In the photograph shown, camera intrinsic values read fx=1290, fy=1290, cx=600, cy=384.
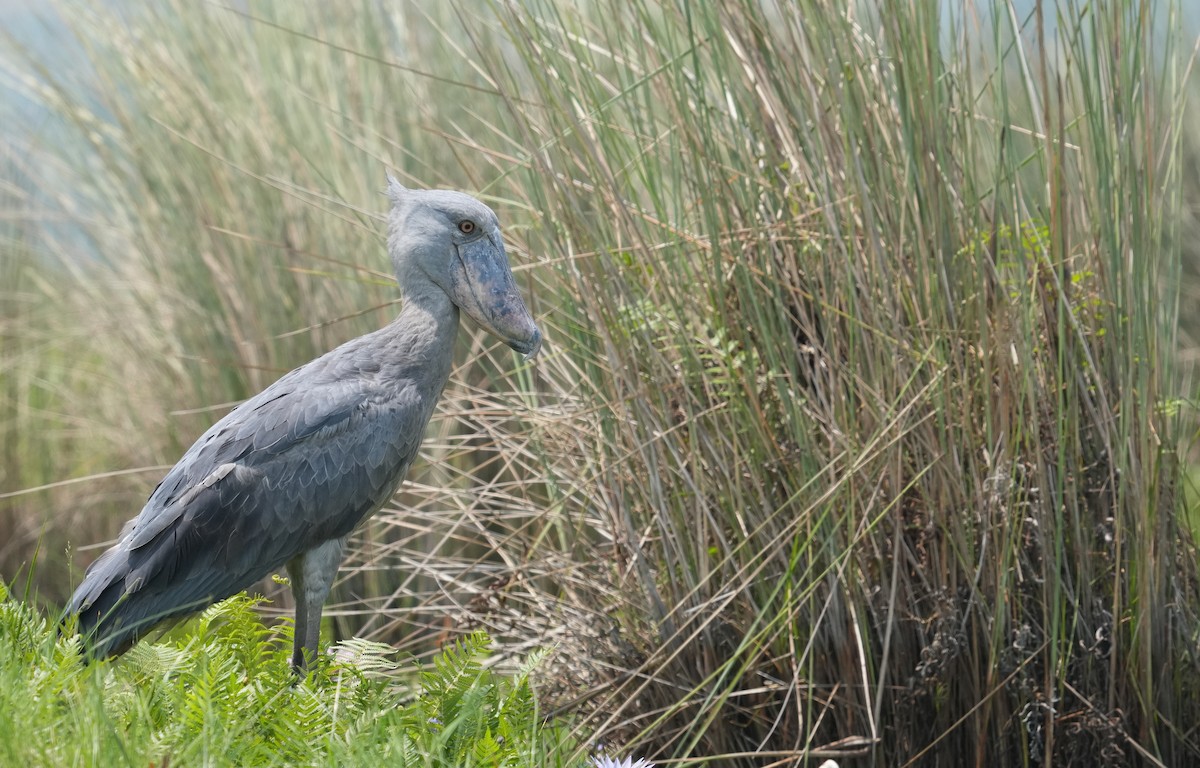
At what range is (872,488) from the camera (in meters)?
2.79

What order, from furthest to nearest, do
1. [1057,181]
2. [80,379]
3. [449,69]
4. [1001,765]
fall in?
1. [80,379]
2. [449,69]
3. [1001,765]
4. [1057,181]

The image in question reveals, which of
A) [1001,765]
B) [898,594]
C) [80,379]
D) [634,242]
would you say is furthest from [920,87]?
[80,379]

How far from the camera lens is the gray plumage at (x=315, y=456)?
2.83m

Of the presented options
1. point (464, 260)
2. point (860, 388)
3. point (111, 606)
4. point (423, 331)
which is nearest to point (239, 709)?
point (111, 606)

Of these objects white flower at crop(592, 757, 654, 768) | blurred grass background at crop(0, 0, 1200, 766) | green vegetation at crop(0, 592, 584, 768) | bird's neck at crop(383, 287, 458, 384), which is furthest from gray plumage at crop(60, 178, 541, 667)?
white flower at crop(592, 757, 654, 768)

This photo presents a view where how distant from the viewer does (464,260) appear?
2.88m

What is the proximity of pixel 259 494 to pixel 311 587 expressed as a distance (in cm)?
25

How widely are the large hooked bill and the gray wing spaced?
0.27 meters

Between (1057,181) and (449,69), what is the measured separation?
2.96 metres

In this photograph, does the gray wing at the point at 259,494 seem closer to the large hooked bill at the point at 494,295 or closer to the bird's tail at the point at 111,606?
the bird's tail at the point at 111,606

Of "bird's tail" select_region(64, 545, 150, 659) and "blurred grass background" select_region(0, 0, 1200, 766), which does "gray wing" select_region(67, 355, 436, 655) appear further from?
"blurred grass background" select_region(0, 0, 1200, 766)

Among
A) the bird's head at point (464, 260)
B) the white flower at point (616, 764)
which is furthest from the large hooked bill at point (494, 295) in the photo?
the white flower at point (616, 764)

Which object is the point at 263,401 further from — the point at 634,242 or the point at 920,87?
the point at 920,87

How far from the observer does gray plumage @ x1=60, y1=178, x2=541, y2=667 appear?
2828mm
